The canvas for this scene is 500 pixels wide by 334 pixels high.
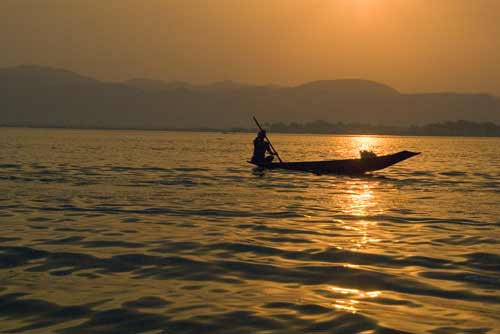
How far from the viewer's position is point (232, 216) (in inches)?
618

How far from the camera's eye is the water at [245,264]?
705 cm

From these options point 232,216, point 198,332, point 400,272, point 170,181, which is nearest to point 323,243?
point 400,272

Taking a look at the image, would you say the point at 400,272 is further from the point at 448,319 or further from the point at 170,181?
the point at 170,181

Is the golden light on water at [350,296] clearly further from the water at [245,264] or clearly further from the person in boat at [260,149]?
the person in boat at [260,149]

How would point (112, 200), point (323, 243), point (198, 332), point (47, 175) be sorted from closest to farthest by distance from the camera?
point (198, 332) < point (323, 243) < point (112, 200) < point (47, 175)

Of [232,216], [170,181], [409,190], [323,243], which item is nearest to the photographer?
[323,243]

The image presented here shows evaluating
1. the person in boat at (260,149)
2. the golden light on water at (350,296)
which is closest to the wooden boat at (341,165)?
the person in boat at (260,149)

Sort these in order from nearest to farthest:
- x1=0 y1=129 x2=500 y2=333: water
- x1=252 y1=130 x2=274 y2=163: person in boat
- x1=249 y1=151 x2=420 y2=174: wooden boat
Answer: x1=0 y1=129 x2=500 y2=333: water
x1=249 y1=151 x2=420 y2=174: wooden boat
x1=252 y1=130 x2=274 y2=163: person in boat

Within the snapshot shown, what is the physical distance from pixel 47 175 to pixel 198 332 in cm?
2323

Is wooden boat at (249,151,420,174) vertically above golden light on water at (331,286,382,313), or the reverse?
wooden boat at (249,151,420,174)

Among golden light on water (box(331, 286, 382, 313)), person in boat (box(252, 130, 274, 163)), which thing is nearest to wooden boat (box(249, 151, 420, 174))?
person in boat (box(252, 130, 274, 163))

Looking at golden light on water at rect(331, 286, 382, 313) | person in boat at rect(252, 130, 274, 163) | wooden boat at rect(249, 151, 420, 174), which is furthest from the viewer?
person in boat at rect(252, 130, 274, 163)

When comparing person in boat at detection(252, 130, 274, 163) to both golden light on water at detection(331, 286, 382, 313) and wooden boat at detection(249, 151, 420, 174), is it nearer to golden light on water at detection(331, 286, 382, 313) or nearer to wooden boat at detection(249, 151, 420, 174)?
wooden boat at detection(249, 151, 420, 174)

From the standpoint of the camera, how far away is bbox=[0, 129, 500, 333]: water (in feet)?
23.1
